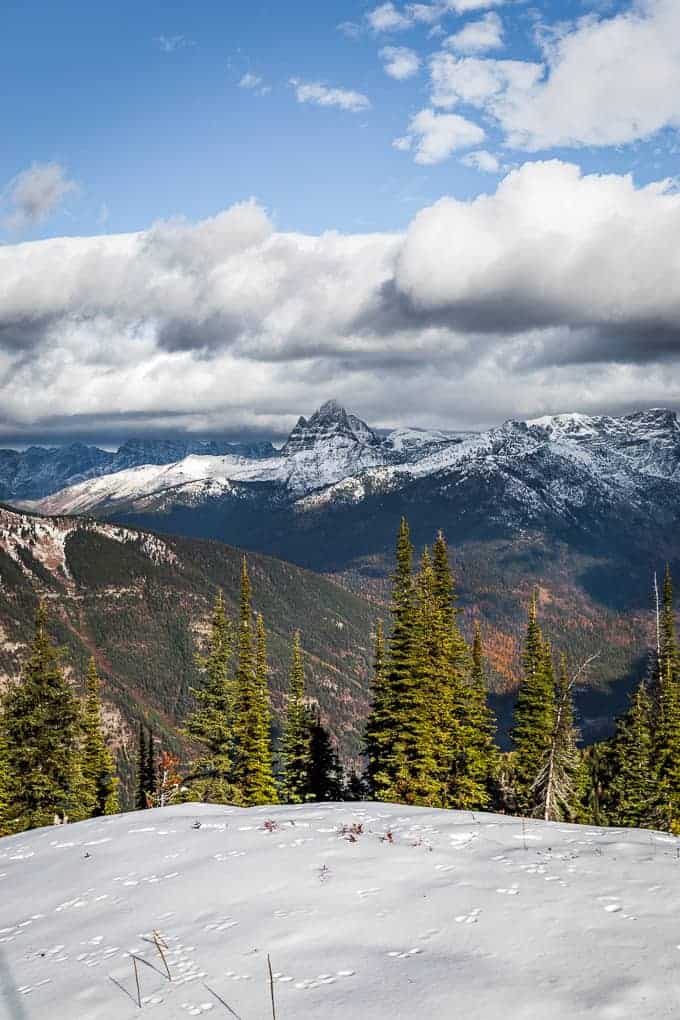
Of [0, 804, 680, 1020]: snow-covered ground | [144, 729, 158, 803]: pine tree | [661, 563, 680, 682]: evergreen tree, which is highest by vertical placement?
[0, 804, 680, 1020]: snow-covered ground

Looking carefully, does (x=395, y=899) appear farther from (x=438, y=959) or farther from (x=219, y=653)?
(x=219, y=653)

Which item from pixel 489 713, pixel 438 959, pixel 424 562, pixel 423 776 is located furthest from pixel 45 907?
pixel 489 713

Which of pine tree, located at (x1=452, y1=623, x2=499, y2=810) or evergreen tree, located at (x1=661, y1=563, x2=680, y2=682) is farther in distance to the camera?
evergreen tree, located at (x1=661, y1=563, x2=680, y2=682)

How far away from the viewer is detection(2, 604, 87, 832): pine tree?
131ft

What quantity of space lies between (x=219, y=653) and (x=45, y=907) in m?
29.6

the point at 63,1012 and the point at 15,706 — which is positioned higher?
the point at 63,1012

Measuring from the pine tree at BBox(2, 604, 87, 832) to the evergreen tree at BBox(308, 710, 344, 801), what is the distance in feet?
58.5

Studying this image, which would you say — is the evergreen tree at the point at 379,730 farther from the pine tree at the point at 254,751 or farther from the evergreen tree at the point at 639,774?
the evergreen tree at the point at 639,774

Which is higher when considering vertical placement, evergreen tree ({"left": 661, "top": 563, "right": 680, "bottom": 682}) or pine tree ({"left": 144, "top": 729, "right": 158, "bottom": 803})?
evergreen tree ({"left": 661, "top": 563, "right": 680, "bottom": 682})

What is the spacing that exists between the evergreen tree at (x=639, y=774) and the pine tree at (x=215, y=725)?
27.5 m

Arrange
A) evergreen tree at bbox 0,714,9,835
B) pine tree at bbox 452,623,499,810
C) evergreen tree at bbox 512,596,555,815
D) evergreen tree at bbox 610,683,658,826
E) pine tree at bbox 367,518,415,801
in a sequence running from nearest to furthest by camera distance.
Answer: pine tree at bbox 367,518,415,801 < pine tree at bbox 452,623,499,810 < evergreen tree at bbox 0,714,9,835 < evergreen tree at bbox 610,683,658,826 < evergreen tree at bbox 512,596,555,815

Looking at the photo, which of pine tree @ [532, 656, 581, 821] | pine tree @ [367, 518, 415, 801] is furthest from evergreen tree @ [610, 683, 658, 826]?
pine tree @ [367, 518, 415, 801]

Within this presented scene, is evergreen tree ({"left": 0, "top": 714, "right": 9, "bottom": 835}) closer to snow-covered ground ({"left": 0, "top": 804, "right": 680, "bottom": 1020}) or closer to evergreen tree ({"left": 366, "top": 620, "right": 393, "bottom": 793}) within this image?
evergreen tree ({"left": 366, "top": 620, "right": 393, "bottom": 793})

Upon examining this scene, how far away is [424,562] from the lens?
147ft
